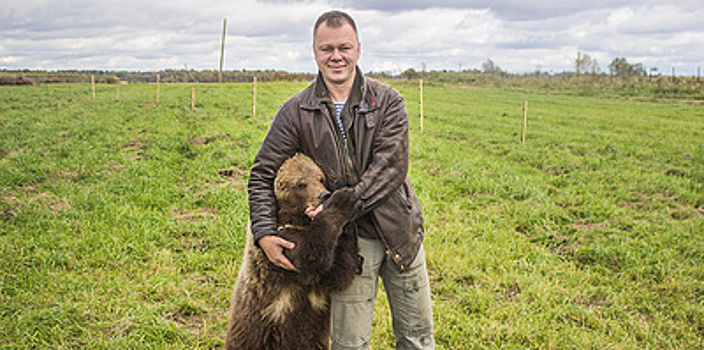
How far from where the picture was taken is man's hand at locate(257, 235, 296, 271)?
2422mm

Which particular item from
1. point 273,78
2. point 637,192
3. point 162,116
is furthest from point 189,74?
point 637,192

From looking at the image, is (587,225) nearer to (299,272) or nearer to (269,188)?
(299,272)

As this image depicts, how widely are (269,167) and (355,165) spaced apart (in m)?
0.47

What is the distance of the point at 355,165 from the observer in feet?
8.18

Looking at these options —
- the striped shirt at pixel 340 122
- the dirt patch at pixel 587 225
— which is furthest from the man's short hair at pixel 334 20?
the dirt patch at pixel 587 225

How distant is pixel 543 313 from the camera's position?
13.7 feet

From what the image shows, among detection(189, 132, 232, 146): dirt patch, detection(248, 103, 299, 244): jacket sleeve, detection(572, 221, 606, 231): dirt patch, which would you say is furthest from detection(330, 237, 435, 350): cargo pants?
detection(189, 132, 232, 146): dirt patch

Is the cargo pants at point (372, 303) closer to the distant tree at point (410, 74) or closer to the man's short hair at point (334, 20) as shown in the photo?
the man's short hair at point (334, 20)

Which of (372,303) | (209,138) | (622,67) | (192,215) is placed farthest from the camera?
(622,67)

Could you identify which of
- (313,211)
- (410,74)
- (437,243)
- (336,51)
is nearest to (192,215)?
(437,243)

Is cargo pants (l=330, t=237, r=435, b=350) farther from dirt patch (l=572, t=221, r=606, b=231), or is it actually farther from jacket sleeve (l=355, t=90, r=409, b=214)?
dirt patch (l=572, t=221, r=606, b=231)

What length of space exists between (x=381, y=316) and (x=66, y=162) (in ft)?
26.2

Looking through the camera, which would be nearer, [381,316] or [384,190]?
[384,190]

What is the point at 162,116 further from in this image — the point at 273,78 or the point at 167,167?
the point at 273,78
